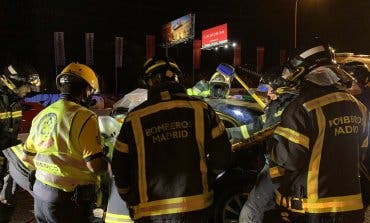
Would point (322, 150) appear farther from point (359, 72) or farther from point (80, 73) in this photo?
point (359, 72)

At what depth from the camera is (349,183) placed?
10.2 feet

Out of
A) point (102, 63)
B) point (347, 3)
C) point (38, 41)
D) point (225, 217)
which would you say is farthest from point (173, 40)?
point (225, 217)

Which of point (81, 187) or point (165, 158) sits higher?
point (165, 158)

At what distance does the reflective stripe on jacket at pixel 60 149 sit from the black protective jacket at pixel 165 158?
1.97ft

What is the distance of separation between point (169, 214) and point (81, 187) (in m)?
0.90

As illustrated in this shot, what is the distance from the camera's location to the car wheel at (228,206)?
512cm

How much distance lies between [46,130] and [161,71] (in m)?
1.06

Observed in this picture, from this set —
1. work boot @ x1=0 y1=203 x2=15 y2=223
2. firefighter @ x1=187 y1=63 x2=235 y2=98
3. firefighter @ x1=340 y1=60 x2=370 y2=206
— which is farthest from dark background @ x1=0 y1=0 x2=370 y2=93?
work boot @ x1=0 y1=203 x2=15 y2=223

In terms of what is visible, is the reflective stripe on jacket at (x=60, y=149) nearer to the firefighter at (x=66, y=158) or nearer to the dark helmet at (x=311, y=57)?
the firefighter at (x=66, y=158)

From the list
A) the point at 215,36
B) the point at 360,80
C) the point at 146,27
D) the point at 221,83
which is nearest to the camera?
the point at 360,80

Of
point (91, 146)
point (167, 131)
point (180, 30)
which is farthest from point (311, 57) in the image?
point (180, 30)

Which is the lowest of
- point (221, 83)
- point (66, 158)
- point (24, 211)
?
point (24, 211)

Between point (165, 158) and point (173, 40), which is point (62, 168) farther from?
point (173, 40)

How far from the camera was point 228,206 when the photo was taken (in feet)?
16.9
